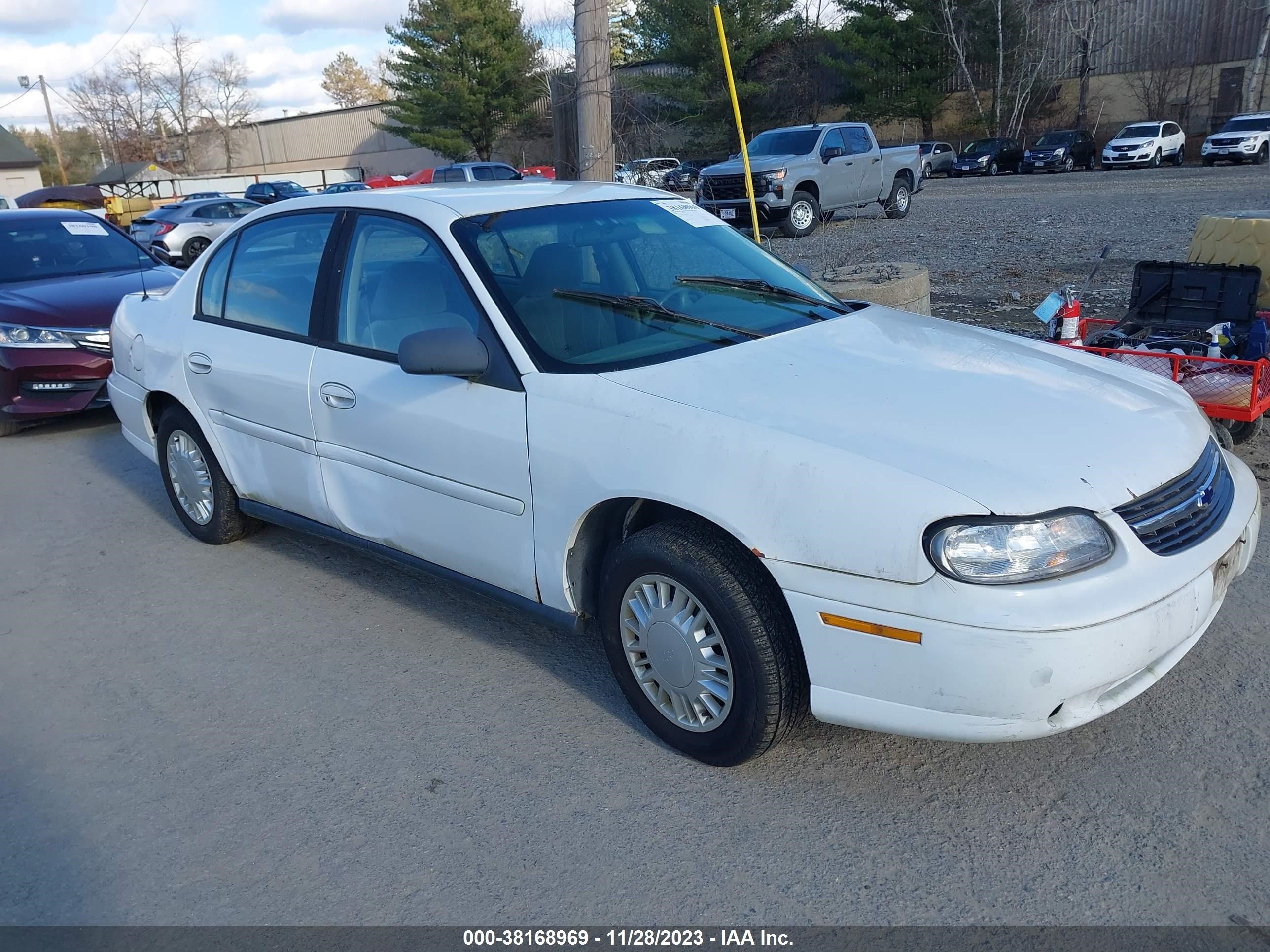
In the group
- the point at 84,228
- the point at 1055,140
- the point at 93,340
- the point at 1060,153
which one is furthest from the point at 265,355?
the point at 1055,140

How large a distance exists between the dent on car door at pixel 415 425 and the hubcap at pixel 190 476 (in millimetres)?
1263

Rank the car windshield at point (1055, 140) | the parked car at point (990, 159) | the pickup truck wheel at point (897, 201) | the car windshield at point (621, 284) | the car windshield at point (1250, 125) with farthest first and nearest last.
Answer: the parked car at point (990, 159) < the car windshield at point (1055, 140) < the car windshield at point (1250, 125) < the pickup truck wheel at point (897, 201) < the car windshield at point (621, 284)

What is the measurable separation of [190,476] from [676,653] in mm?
3153

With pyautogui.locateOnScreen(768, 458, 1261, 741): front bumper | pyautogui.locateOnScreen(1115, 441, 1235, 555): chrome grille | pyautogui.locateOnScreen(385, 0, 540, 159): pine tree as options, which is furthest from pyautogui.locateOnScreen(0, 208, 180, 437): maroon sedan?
pyautogui.locateOnScreen(385, 0, 540, 159): pine tree

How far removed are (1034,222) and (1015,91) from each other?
3170 centimetres

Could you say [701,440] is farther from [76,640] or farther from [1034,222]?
[1034,222]

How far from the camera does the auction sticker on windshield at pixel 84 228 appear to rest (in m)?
8.72

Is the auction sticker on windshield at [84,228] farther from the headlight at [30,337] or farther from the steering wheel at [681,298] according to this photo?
the steering wheel at [681,298]

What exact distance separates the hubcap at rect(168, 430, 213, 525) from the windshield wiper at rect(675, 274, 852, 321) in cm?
260

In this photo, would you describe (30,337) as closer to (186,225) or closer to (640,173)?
(640,173)

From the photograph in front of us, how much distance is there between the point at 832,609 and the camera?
267 centimetres

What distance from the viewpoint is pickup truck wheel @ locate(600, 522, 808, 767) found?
112 inches

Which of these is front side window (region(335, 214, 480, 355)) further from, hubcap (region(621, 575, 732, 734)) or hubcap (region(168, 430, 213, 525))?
hubcap (region(168, 430, 213, 525))

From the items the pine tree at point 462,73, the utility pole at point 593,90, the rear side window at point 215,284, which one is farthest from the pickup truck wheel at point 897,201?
the pine tree at point 462,73
